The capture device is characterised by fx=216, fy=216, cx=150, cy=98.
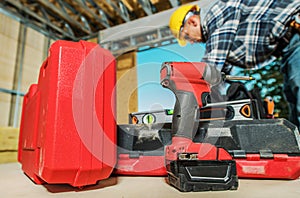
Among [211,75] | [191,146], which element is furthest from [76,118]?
[211,75]

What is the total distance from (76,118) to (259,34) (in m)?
1.28

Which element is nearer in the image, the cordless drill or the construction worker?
the cordless drill

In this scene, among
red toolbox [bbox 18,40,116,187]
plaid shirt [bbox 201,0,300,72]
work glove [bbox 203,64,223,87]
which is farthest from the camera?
plaid shirt [bbox 201,0,300,72]

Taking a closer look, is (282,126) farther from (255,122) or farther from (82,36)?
(82,36)

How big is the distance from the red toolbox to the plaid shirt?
791 mm

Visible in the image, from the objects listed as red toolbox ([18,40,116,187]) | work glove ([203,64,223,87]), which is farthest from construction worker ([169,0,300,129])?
red toolbox ([18,40,116,187])

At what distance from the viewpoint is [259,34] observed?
137 cm

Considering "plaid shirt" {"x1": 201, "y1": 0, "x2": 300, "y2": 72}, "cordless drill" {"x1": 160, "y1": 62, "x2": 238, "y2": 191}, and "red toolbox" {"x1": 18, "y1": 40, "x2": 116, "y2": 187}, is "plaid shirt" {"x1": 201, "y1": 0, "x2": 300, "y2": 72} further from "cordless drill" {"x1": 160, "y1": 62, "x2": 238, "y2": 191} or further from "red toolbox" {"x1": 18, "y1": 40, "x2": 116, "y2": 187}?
"red toolbox" {"x1": 18, "y1": 40, "x2": 116, "y2": 187}

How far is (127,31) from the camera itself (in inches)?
116

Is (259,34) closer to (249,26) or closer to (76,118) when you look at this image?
(249,26)

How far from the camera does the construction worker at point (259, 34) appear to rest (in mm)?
1267

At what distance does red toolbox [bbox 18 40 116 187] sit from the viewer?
1.80 ft

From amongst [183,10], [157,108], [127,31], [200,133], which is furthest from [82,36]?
[200,133]

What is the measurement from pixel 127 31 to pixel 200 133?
→ 2.42 m
